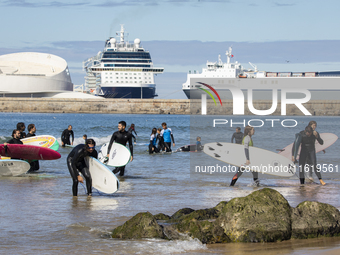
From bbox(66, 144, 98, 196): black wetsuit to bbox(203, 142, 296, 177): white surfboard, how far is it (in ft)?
10.6

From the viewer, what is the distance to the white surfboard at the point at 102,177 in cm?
792

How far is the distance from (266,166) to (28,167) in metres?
5.73

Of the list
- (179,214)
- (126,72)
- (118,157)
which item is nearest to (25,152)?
(118,157)

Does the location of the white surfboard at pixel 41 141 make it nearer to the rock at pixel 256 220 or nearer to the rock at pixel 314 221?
the rock at pixel 256 220

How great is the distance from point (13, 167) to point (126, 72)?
9682 centimetres

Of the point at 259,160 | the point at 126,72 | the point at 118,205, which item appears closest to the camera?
the point at 118,205

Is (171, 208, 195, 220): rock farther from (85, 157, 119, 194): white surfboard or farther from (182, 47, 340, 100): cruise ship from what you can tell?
(182, 47, 340, 100): cruise ship

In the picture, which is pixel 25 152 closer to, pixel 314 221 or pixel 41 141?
pixel 41 141

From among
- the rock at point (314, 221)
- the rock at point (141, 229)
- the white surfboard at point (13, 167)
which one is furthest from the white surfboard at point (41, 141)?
the rock at point (314, 221)

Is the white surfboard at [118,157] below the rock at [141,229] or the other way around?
the other way around

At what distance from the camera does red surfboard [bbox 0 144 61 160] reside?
10.4 metres

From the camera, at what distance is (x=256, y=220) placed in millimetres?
5215

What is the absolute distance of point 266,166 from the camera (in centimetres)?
949

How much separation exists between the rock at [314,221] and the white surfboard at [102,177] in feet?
11.8
